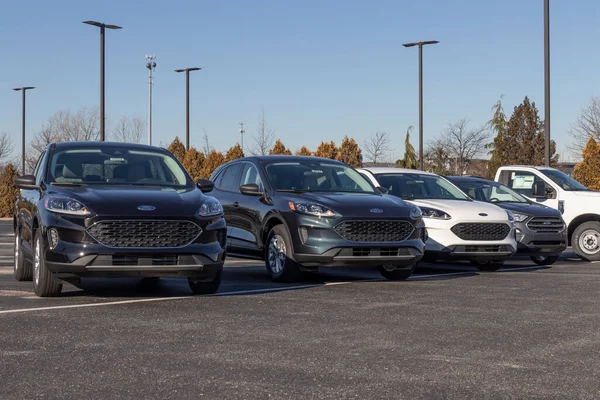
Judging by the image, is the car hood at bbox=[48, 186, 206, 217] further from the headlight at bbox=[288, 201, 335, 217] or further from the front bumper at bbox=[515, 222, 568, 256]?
the front bumper at bbox=[515, 222, 568, 256]

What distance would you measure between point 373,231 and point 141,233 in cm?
340

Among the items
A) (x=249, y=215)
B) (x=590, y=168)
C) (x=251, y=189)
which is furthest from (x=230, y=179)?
(x=590, y=168)

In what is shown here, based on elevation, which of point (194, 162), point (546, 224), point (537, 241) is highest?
point (194, 162)

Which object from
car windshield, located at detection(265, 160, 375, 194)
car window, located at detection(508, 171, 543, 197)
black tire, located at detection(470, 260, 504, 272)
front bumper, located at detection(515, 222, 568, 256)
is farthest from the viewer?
car window, located at detection(508, 171, 543, 197)

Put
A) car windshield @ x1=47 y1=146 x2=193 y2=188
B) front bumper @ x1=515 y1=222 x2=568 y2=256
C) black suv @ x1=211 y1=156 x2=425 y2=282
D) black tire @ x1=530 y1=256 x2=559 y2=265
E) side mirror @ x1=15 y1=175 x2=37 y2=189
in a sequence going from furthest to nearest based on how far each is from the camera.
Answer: black tire @ x1=530 y1=256 x2=559 y2=265 → front bumper @ x1=515 y1=222 x2=568 y2=256 → black suv @ x1=211 y1=156 x2=425 y2=282 → car windshield @ x1=47 y1=146 x2=193 y2=188 → side mirror @ x1=15 y1=175 x2=37 y2=189

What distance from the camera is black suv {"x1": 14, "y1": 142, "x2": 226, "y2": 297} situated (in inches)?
368

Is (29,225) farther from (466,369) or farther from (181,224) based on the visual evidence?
(466,369)

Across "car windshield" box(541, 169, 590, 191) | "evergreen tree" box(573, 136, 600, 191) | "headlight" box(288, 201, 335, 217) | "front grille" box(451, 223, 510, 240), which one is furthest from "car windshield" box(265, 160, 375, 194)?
"evergreen tree" box(573, 136, 600, 191)

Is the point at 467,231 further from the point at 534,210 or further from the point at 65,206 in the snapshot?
the point at 65,206

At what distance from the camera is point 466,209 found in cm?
1410

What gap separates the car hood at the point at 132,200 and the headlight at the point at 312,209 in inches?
74.0

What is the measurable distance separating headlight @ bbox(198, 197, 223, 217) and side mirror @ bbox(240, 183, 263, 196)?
7.52 feet

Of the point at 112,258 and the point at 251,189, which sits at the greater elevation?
the point at 251,189

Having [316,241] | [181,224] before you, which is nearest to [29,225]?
[181,224]
